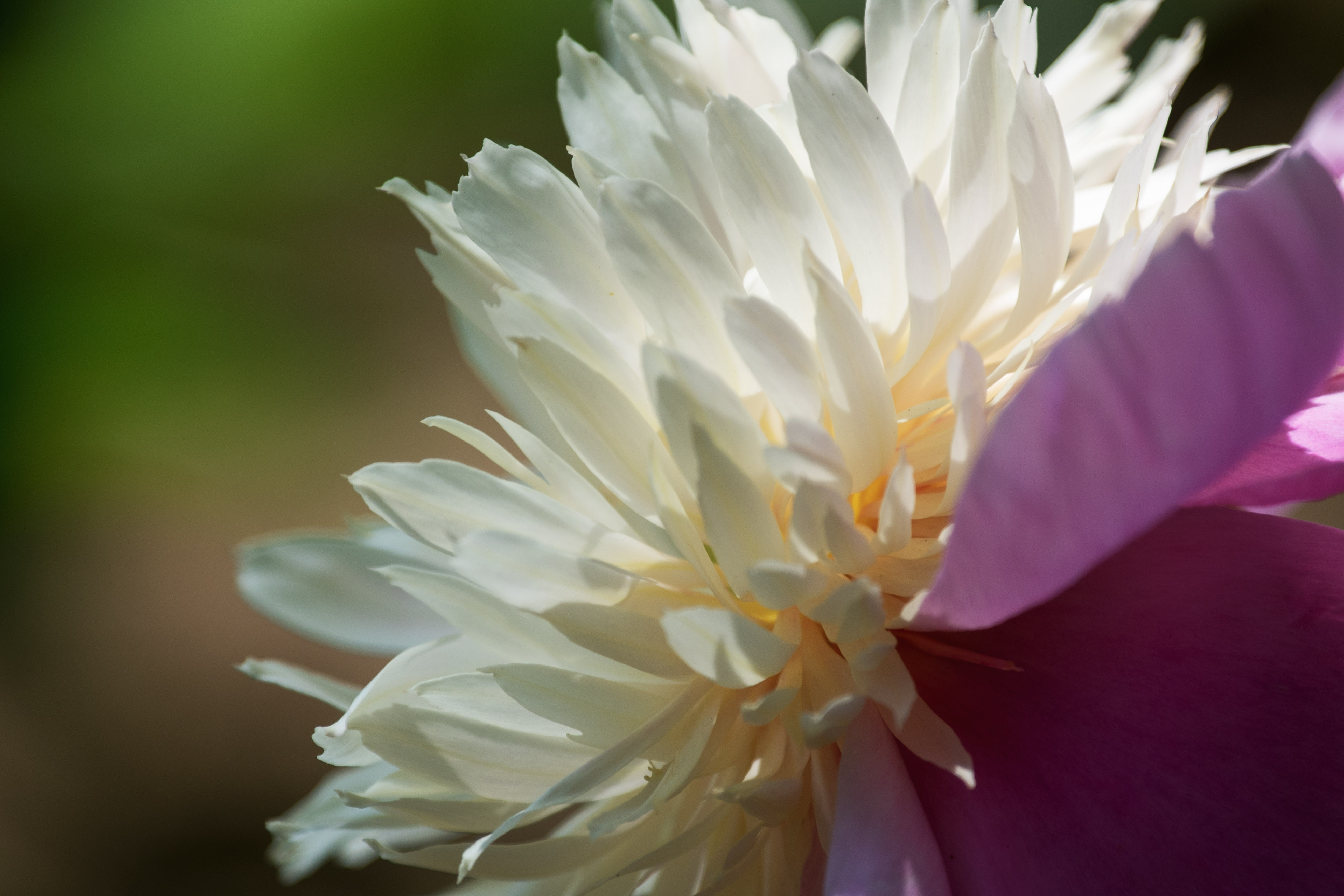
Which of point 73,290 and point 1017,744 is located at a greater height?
point 73,290

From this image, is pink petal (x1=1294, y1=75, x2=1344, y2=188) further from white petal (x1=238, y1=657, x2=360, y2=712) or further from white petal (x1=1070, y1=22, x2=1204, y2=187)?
white petal (x1=238, y1=657, x2=360, y2=712)

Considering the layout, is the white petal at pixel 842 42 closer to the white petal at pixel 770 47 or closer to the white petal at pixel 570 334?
the white petal at pixel 770 47

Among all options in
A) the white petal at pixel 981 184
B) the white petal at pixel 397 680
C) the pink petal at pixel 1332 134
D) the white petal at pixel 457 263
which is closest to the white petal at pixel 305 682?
the white petal at pixel 397 680

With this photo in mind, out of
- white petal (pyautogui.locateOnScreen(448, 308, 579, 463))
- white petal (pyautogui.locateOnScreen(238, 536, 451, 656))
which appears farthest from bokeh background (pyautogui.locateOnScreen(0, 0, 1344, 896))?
white petal (pyautogui.locateOnScreen(448, 308, 579, 463))

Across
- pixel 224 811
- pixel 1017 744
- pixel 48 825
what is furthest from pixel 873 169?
pixel 48 825

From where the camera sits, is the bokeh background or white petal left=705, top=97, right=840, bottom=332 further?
the bokeh background

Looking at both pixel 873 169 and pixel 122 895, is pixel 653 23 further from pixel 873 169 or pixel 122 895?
pixel 122 895
